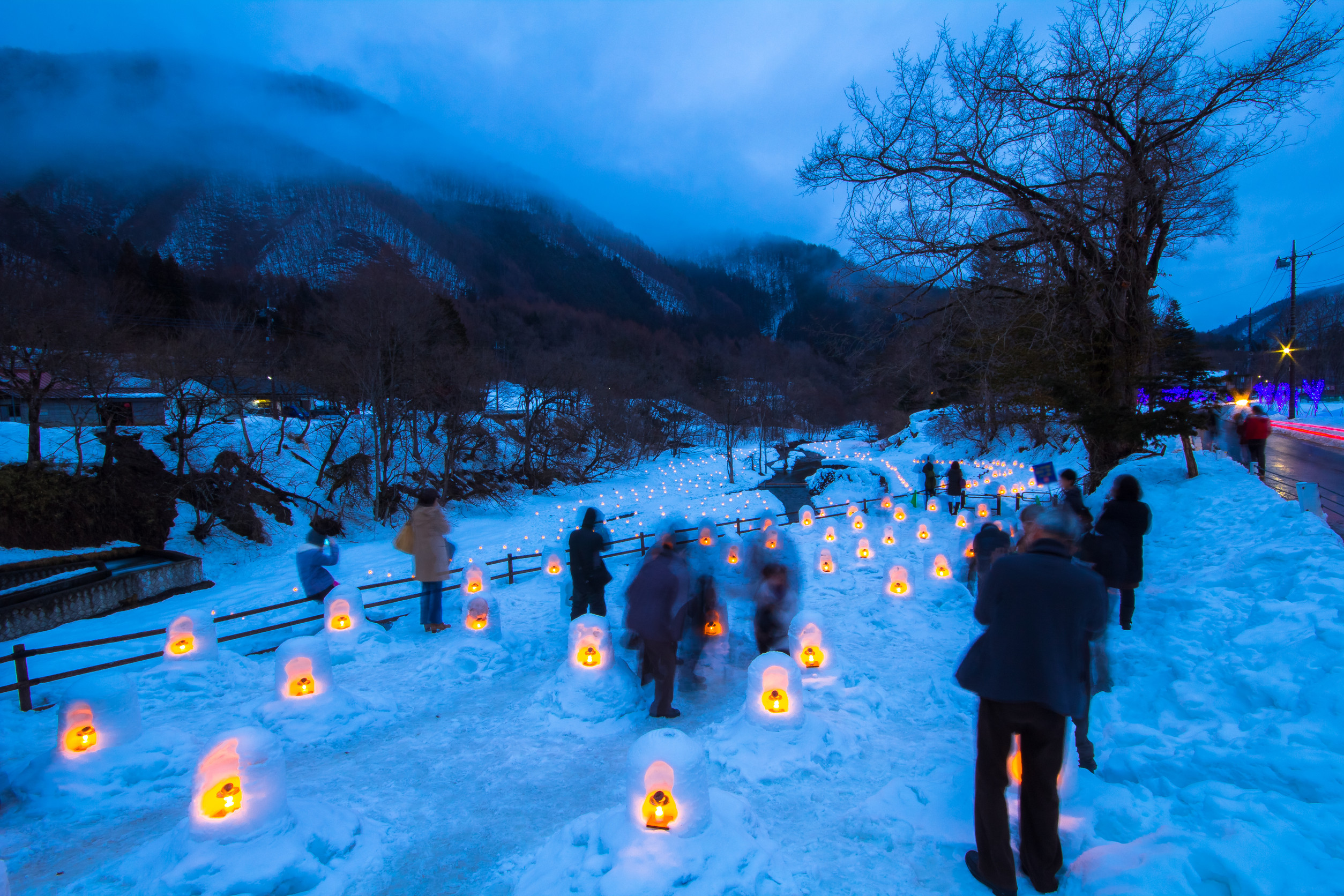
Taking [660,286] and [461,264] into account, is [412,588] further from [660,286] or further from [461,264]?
[660,286]

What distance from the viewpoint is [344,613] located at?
7699mm

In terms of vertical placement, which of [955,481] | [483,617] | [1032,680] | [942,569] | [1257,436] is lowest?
[942,569]

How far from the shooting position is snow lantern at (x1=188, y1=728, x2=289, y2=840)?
3.55m

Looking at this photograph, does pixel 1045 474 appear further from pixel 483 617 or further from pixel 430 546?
pixel 430 546

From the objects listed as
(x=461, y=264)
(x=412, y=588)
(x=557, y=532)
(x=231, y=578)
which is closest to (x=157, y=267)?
(x=231, y=578)

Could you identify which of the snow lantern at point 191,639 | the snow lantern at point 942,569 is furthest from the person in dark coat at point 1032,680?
the snow lantern at point 191,639

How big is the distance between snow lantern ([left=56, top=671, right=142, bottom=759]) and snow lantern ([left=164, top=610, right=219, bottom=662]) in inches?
83.5

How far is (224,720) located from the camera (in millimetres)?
5820

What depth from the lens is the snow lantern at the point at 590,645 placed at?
20.1 feet

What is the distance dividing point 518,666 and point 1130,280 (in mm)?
11486

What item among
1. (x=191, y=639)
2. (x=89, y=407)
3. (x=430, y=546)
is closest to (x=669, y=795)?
(x=430, y=546)

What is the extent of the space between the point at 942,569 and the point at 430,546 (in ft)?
27.4

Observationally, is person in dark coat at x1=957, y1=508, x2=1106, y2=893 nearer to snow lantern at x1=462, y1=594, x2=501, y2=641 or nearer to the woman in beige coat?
snow lantern at x1=462, y1=594, x2=501, y2=641

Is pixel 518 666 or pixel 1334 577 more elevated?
pixel 1334 577
